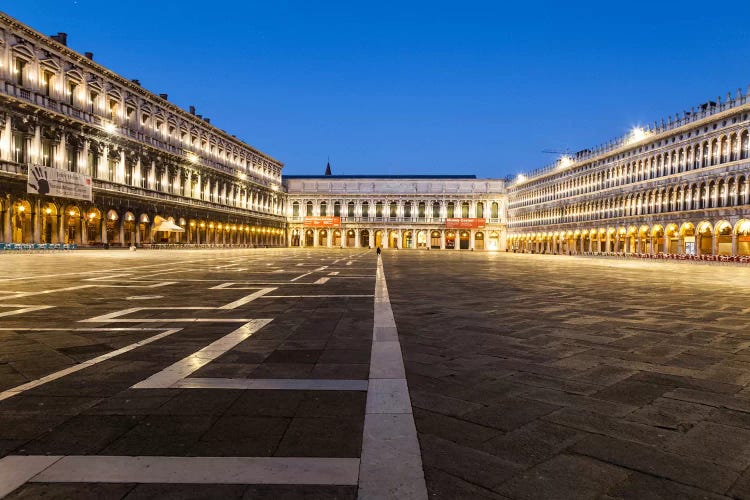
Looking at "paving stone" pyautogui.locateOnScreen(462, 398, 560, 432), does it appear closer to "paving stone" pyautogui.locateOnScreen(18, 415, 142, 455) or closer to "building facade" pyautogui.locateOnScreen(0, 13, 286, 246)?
"paving stone" pyautogui.locateOnScreen(18, 415, 142, 455)

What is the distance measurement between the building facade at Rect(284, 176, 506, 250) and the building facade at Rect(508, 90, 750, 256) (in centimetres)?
1537

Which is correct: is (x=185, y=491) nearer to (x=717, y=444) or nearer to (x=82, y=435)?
(x=82, y=435)

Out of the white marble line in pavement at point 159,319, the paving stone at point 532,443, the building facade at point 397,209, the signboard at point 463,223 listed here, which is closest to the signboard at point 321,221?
the building facade at point 397,209

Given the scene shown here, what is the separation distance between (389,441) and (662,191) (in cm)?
5549

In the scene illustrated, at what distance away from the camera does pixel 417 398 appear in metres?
3.45

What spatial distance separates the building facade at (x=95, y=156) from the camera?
98.3 feet

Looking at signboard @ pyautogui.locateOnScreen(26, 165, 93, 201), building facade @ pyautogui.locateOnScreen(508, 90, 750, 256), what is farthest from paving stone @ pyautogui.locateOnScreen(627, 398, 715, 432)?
building facade @ pyautogui.locateOnScreen(508, 90, 750, 256)

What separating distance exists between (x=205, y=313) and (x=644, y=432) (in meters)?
6.19

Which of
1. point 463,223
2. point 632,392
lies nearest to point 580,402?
point 632,392

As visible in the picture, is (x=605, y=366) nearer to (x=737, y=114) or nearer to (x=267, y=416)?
(x=267, y=416)

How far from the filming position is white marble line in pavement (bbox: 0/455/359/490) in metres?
2.23

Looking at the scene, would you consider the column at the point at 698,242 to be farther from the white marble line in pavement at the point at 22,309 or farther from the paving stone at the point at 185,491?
the paving stone at the point at 185,491

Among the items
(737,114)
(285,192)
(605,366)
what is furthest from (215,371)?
(285,192)

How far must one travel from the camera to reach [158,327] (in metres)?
6.10
